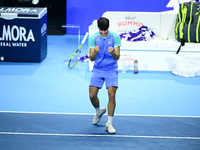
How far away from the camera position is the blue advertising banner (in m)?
8.48

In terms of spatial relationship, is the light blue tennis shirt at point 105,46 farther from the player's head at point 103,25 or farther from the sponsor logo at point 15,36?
the sponsor logo at point 15,36

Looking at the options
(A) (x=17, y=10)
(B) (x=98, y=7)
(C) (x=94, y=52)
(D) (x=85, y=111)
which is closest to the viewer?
(C) (x=94, y=52)

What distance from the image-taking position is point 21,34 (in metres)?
8.55

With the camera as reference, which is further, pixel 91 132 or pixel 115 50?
pixel 91 132

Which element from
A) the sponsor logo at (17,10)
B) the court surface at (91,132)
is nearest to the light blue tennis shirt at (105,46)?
the court surface at (91,132)

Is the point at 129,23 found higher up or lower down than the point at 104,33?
lower down

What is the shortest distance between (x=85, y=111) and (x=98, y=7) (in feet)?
25.5

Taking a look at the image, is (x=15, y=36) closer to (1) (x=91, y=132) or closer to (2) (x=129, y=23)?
(2) (x=129, y=23)

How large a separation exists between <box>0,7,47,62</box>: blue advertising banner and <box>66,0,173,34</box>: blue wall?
3.94 meters

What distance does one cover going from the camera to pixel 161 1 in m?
12.3

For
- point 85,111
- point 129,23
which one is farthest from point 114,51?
point 129,23

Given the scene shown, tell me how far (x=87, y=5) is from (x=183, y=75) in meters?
6.04

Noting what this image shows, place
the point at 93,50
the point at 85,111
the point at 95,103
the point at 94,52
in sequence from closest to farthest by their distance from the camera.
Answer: the point at 94,52 → the point at 93,50 → the point at 95,103 → the point at 85,111

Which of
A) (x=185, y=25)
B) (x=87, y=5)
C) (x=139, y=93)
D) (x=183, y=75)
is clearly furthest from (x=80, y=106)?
(x=87, y=5)
